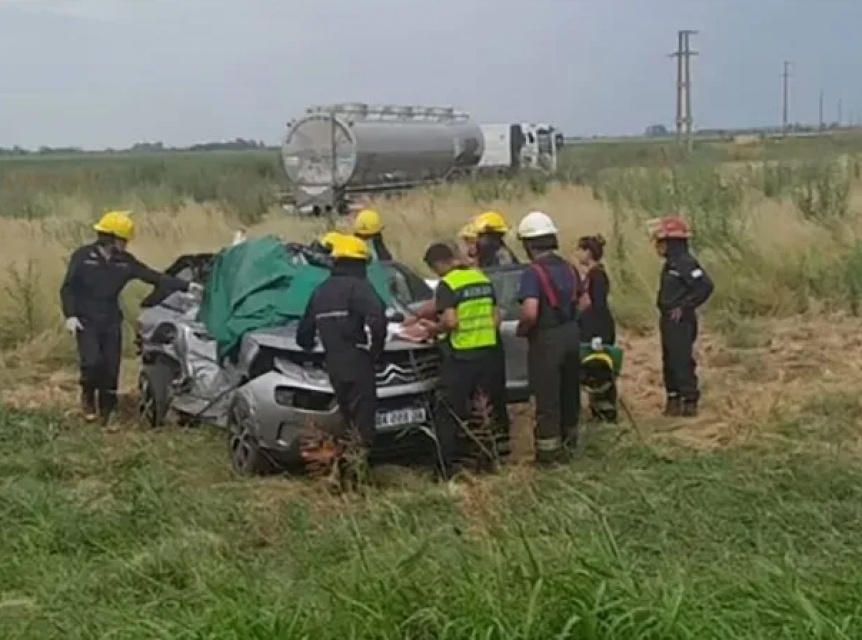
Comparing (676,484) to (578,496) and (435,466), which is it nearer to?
(578,496)

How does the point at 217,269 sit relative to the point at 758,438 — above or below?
above

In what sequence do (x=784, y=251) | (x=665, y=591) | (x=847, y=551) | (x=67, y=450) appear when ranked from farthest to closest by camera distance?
(x=784, y=251)
(x=67, y=450)
(x=847, y=551)
(x=665, y=591)

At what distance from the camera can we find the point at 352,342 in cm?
Answer: 797

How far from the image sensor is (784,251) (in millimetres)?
15516

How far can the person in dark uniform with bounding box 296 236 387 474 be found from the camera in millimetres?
7938

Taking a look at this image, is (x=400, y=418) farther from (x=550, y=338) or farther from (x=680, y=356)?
(x=680, y=356)

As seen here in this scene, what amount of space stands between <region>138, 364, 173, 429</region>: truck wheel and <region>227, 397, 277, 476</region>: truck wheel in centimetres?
174

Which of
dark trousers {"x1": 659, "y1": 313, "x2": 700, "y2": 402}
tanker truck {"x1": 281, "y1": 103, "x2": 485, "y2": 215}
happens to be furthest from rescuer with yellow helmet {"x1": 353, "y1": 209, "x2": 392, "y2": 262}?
tanker truck {"x1": 281, "y1": 103, "x2": 485, "y2": 215}

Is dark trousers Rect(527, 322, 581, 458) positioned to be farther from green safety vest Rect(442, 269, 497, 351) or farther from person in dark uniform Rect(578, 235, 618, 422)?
person in dark uniform Rect(578, 235, 618, 422)

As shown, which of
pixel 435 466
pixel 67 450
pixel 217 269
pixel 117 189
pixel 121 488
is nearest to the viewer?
pixel 121 488

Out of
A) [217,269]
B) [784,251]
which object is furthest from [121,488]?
[784,251]

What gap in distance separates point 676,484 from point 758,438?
1425 millimetres

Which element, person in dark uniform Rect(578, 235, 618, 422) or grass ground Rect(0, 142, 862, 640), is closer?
grass ground Rect(0, 142, 862, 640)

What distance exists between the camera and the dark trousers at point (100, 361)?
413 inches
